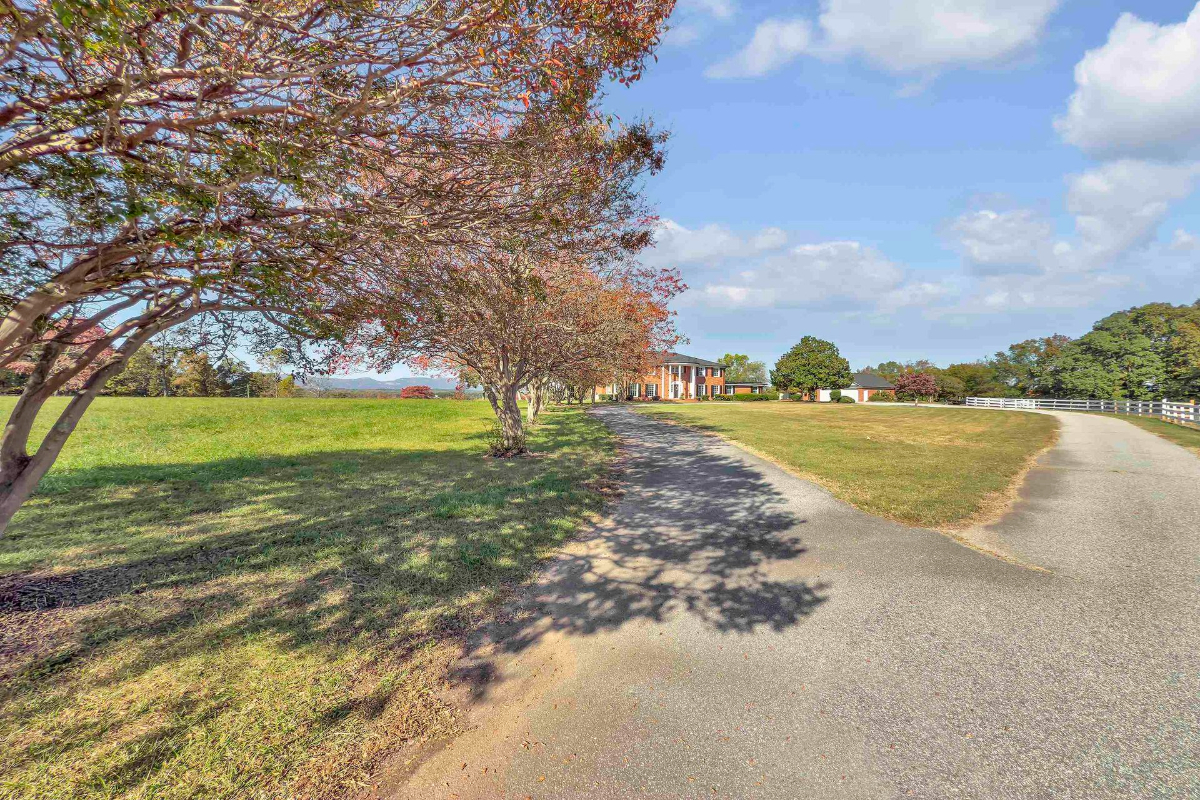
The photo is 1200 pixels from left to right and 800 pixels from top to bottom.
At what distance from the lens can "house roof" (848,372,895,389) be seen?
270 feet

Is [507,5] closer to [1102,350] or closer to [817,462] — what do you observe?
[817,462]

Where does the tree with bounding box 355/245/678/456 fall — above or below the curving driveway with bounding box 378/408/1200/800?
above

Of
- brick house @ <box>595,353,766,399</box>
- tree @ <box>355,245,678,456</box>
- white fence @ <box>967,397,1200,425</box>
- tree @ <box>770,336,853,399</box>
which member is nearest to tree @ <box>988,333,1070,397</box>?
white fence @ <box>967,397,1200,425</box>

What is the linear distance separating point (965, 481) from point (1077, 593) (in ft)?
19.6

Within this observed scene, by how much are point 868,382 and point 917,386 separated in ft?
42.4

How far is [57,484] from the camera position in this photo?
8.55 meters

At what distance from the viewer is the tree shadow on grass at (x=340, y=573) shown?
3373 mm

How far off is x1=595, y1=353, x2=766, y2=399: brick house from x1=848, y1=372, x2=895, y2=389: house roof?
1057 inches

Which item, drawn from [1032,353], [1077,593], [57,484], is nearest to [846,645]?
[1077,593]

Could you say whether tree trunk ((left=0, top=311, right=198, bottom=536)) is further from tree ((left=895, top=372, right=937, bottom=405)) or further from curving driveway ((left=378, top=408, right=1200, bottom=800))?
tree ((left=895, top=372, right=937, bottom=405))

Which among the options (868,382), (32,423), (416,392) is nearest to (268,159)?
(32,423)

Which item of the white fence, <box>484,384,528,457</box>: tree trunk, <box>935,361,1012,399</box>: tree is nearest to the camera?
<box>484,384,528,457</box>: tree trunk

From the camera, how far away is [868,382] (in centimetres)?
8494

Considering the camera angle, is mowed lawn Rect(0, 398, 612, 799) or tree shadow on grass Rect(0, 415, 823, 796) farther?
tree shadow on grass Rect(0, 415, 823, 796)
